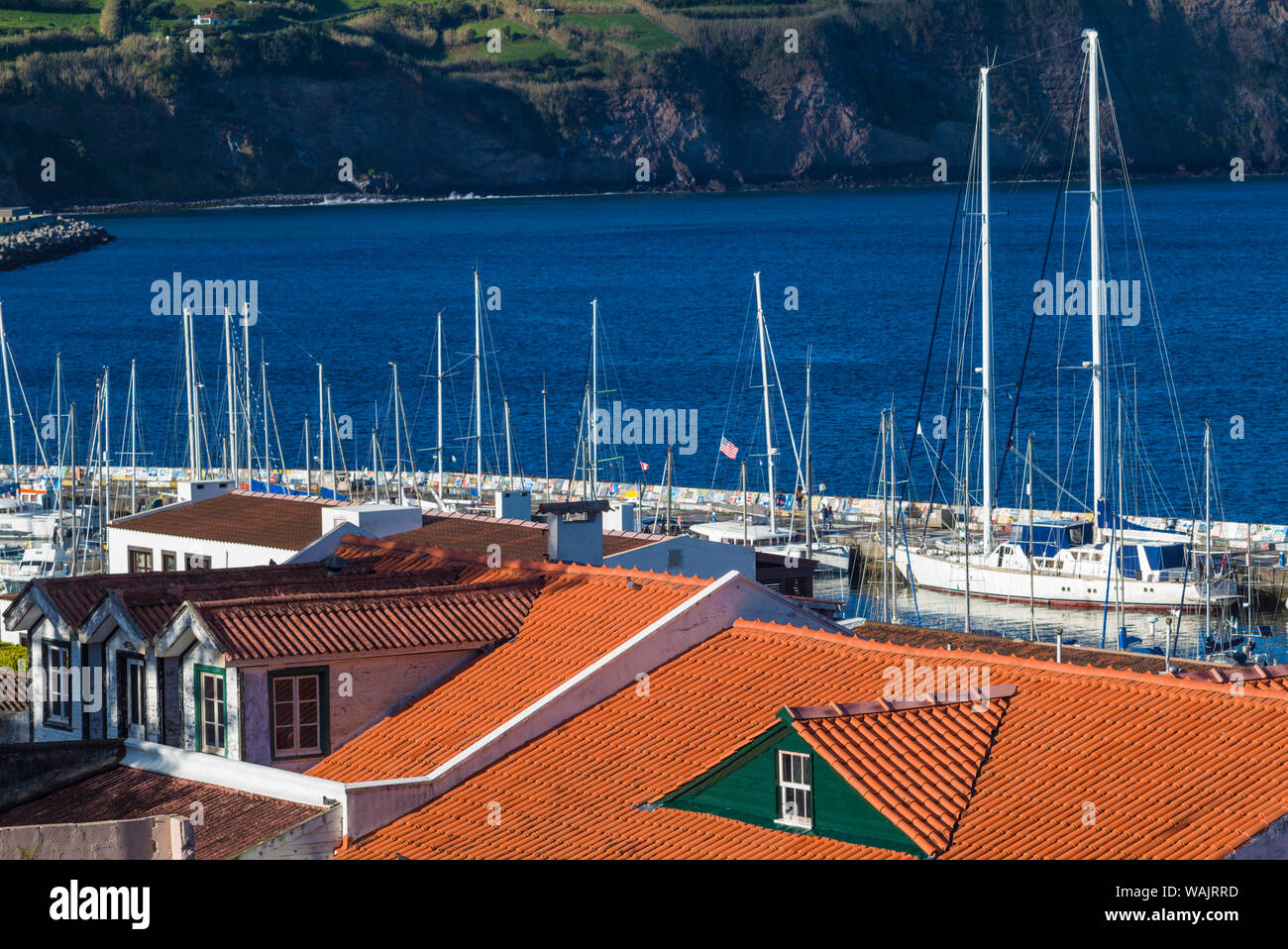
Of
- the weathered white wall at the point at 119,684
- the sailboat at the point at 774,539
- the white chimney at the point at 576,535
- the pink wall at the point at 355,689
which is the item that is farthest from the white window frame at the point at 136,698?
the sailboat at the point at 774,539

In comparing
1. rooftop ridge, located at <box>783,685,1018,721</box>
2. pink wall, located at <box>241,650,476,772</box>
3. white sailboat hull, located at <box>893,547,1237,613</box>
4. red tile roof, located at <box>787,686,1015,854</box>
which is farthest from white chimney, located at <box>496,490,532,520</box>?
red tile roof, located at <box>787,686,1015,854</box>

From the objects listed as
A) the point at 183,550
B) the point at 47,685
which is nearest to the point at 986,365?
the point at 183,550

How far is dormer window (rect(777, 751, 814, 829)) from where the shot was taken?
15961 millimetres

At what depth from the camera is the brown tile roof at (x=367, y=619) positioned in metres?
20.2

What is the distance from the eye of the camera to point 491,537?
32438 millimetres

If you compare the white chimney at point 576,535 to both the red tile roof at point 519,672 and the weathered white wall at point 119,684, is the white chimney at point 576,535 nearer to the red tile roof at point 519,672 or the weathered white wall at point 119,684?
the red tile roof at point 519,672

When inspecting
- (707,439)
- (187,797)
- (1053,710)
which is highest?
(1053,710)

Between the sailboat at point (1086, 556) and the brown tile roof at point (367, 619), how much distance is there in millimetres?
37507

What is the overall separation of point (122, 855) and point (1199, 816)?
8.22 metres

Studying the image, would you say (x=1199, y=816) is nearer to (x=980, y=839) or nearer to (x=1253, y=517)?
(x=980, y=839)

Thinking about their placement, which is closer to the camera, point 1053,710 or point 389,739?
point 1053,710

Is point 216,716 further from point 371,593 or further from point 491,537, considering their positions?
point 491,537

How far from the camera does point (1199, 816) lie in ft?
48.9
